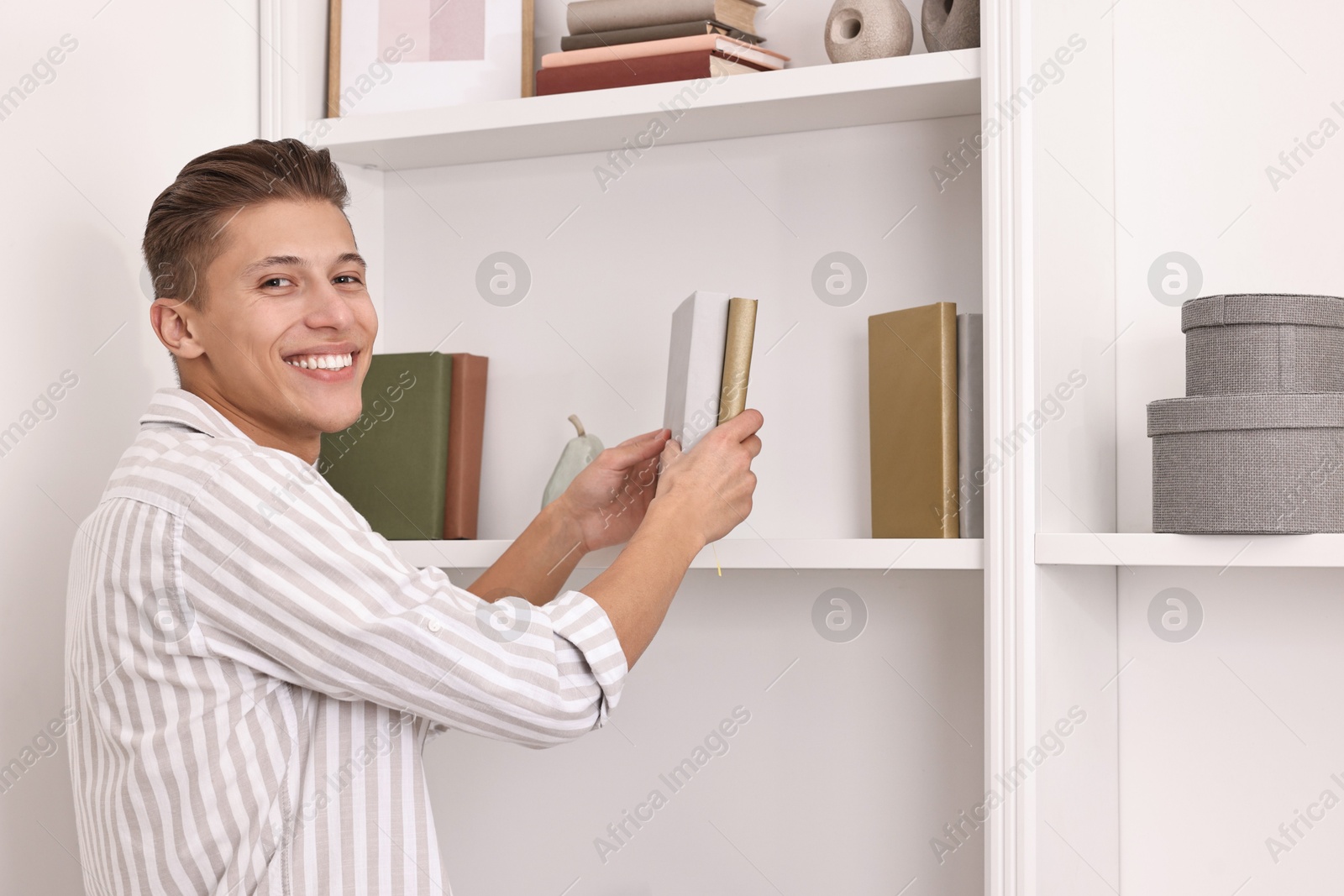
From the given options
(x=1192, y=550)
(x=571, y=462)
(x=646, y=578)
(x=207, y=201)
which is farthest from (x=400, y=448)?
(x=1192, y=550)

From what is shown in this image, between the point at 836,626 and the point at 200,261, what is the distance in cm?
90

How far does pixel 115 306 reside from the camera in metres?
1.34

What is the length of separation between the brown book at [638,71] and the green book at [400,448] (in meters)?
0.39

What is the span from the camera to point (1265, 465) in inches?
42.6

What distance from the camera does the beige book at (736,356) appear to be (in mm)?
1215

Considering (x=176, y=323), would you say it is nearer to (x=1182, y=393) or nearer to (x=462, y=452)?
(x=462, y=452)

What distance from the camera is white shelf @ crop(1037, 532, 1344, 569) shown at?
1070 mm

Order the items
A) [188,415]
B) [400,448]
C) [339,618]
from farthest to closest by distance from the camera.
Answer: [400,448] → [188,415] → [339,618]

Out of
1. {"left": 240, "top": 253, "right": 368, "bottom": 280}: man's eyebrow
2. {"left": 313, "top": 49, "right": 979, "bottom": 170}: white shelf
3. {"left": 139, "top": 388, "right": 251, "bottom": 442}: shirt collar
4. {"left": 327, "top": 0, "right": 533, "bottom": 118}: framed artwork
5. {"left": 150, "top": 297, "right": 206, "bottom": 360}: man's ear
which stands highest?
{"left": 327, "top": 0, "right": 533, "bottom": 118}: framed artwork

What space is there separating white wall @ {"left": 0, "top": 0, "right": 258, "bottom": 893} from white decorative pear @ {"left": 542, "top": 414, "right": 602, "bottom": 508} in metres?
0.49

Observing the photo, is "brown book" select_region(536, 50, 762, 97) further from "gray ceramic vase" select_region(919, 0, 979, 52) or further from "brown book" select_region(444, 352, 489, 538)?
"brown book" select_region(444, 352, 489, 538)

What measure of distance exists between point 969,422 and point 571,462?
0.49m

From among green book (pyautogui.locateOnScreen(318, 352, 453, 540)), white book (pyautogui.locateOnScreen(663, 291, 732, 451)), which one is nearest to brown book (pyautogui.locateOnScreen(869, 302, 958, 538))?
white book (pyautogui.locateOnScreen(663, 291, 732, 451))

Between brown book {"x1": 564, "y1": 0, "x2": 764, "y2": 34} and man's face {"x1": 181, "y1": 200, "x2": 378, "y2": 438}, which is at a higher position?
brown book {"x1": 564, "y1": 0, "x2": 764, "y2": 34}
